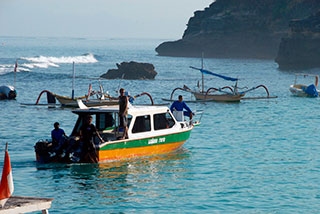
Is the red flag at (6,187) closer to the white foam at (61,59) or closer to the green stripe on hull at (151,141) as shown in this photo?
the green stripe on hull at (151,141)

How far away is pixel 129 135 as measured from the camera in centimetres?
2222

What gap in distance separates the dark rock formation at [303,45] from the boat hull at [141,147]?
112 metres

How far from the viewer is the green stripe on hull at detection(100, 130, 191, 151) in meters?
21.8

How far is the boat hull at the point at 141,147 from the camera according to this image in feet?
70.9

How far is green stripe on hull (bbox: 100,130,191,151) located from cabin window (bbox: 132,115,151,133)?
1.41ft

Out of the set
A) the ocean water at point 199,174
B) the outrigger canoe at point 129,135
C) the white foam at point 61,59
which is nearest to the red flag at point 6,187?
the ocean water at point 199,174

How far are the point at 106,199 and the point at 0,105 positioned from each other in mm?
30370

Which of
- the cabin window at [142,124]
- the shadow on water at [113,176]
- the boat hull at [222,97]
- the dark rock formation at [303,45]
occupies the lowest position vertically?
the shadow on water at [113,176]

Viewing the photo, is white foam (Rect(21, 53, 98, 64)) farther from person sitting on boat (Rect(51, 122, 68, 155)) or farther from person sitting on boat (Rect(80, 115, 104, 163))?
person sitting on boat (Rect(80, 115, 104, 163))

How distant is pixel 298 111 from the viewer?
147ft

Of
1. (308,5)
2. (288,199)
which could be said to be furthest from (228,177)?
(308,5)

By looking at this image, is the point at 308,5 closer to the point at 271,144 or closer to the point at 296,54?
the point at 296,54

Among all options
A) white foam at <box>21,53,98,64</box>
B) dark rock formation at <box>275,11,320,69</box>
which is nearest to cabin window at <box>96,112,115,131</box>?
dark rock formation at <box>275,11,320,69</box>

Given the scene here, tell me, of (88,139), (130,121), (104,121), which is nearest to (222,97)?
(130,121)
